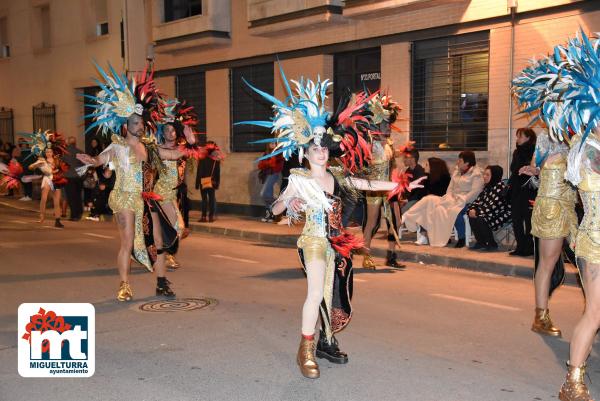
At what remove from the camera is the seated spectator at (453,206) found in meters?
11.8

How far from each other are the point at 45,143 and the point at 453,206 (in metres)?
9.13

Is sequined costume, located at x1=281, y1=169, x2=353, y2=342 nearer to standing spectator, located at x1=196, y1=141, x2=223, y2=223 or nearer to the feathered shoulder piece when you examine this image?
standing spectator, located at x1=196, y1=141, x2=223, y2=223

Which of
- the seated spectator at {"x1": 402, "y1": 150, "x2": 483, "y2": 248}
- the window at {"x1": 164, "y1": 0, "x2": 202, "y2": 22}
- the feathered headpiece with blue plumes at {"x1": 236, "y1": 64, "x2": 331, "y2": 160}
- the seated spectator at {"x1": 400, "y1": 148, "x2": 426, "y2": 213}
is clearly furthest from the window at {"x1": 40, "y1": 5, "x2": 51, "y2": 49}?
the feathered headpiece with blue plumes at {"x1": 236, "y1": 64, "x2": 331, "y2": 160}

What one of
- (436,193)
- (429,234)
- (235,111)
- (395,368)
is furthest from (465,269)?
(235,111)

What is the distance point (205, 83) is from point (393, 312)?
13.3m

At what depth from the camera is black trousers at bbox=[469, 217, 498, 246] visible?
11.4 metres

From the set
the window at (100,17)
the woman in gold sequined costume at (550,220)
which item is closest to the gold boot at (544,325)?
the woman in gold sequined costume at (550,220)

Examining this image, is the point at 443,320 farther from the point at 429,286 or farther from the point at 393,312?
the point at 429,286

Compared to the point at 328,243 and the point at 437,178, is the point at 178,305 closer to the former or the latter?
the point at 328,243

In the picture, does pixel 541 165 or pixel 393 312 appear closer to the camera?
pixel 541 165

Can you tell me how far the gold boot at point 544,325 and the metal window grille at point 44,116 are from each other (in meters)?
23.5

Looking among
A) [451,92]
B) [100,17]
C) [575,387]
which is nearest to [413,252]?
[451,92]

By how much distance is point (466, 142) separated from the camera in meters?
13.4
